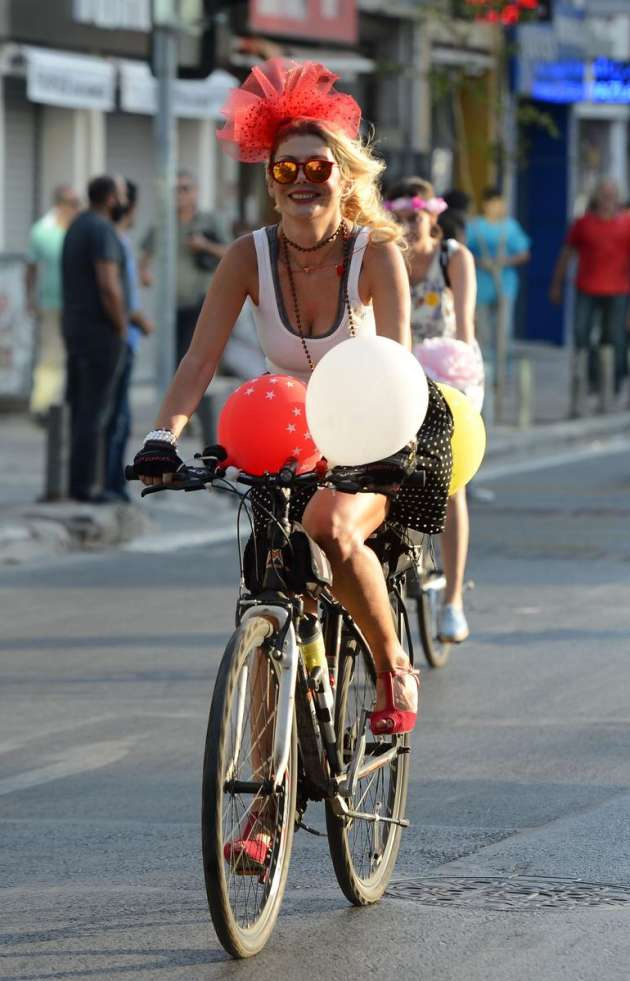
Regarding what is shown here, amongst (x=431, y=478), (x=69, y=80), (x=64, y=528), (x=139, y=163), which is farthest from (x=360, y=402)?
(x=139, y=163)

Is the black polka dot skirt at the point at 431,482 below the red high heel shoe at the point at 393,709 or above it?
above

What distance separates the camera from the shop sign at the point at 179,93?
21.5m

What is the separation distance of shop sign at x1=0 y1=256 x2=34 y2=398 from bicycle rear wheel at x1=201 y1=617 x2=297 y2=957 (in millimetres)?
13891

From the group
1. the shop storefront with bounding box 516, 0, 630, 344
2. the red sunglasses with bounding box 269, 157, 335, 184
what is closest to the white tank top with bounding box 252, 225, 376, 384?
the red sunglasses with bounding box 269, 157, 335, 184

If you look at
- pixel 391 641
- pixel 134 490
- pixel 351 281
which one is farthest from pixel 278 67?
pixel 134 490

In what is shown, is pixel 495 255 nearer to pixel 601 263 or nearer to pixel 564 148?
pixel 601 263

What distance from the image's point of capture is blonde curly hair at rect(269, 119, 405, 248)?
5391 millimetres

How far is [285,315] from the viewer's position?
17.8ft

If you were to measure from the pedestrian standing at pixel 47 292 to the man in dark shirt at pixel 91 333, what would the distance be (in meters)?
3.87

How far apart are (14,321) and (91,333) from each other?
210 inches

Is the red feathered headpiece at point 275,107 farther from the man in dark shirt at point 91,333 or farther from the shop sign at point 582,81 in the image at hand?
the shop sign at point 582,81

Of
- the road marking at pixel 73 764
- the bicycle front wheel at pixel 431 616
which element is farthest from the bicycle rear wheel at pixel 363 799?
the bicycle front wheel at pixel 431 616

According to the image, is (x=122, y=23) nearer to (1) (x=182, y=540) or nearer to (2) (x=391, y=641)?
(1) (x=182, y=540)

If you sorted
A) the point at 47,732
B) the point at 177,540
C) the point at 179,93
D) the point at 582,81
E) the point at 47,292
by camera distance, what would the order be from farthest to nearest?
the point at 582,81
the point at 179,93
the point at 47,292
the point at 177,540
the point at 47,732
